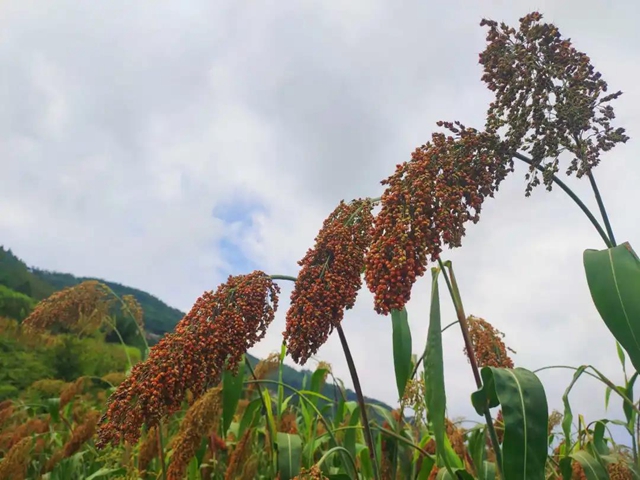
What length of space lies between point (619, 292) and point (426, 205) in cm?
67

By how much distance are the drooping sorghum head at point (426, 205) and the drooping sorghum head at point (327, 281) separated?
159 millimetres

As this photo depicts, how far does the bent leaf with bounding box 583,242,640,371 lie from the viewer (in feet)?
5.66

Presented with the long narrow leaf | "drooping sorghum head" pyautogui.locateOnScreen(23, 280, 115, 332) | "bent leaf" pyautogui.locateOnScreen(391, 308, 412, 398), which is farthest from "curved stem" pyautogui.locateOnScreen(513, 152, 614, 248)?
"drooping sorghum head" pyautogui.locateOnScreen(23, 280, 115, 332)

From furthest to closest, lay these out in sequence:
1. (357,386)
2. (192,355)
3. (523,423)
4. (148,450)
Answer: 1. (148,450)
2. (357,386)
3. (192,355)
4. (523,423)

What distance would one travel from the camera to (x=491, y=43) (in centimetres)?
247

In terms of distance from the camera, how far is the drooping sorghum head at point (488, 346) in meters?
3.02

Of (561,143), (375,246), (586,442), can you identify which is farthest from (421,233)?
(586,442)

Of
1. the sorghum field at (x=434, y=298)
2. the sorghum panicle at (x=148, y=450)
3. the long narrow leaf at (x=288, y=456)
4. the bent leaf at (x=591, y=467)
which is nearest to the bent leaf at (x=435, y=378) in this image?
the sorghum field at (x=434, y=298)

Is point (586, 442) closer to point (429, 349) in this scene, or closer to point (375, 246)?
point (429, 349)

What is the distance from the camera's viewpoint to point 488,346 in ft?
10.1

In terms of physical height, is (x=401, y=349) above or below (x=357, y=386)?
above

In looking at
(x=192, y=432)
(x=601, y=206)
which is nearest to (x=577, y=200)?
(x=601, y=206)

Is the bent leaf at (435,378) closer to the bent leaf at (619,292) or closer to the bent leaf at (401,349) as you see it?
the bent leaf at (401,349)

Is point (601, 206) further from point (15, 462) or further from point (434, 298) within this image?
point (15, 462)
